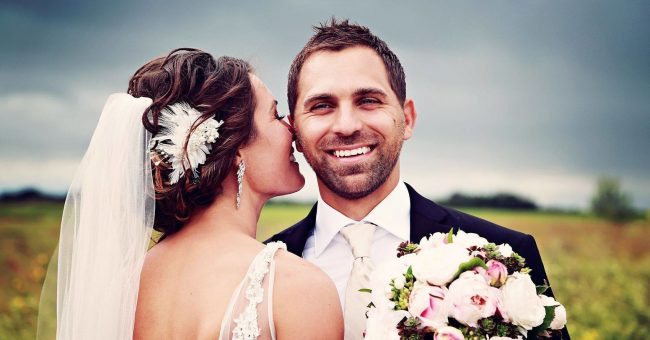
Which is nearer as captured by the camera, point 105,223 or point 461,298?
point 461,298

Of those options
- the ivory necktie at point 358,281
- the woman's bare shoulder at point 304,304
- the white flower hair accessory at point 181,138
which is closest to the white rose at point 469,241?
the woman's bare shoulder at point 304,304

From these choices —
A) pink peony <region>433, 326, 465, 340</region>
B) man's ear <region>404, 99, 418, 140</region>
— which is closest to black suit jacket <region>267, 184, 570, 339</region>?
man's ear <region>404, 99, 418, 140</region>

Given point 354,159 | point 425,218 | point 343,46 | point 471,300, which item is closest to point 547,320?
point 471,300

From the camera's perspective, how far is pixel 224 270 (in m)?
2.71

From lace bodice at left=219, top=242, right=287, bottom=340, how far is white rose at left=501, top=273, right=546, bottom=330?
0.93m

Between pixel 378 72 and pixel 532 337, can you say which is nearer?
pixel 532 337

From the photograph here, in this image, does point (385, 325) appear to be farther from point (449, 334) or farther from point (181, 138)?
point (181, 138)

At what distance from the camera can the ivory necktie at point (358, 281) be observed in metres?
3.30

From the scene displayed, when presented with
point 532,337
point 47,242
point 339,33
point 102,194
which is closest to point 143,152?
point 102,194

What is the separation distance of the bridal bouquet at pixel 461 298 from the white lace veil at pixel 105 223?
1.16 meters

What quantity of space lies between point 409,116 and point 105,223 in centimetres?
215

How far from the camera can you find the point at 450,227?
3734 millimetres

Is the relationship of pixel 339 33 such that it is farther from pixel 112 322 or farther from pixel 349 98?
pixel 112 322

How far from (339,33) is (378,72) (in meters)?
0.36
